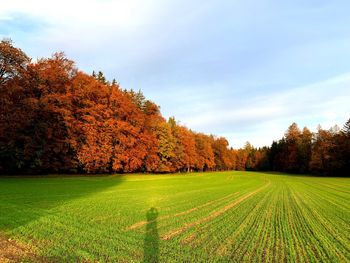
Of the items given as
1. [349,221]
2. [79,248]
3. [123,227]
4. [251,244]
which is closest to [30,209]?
[123,227]

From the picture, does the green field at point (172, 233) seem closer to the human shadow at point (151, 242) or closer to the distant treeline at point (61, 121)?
the human shadow at point (151, 242)

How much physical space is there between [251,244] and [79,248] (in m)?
5.36

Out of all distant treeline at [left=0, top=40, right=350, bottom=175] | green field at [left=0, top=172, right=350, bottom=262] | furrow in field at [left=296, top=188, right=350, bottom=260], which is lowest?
furrow in field at [left=296, top=188, right=350, bottom=260]

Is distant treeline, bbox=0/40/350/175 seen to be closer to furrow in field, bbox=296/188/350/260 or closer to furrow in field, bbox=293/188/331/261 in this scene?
furrow in field, bbox=293/188/331/261

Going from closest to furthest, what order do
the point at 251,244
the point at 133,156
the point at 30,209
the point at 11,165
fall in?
1. the point at 251,244
2. the point at 30,209
3. the point at 11,165
4. the point at 133,156

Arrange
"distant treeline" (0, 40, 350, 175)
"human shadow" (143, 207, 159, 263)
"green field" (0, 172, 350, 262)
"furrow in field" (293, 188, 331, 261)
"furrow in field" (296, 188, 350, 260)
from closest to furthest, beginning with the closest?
"human shadow" (143, 207, 159, 263) < "green field" (0, 172, 350, 262) < "furrow in field" (293, 188, 331, 261) < "furrow in field" (296, 188, 350, 260) < "distant treeline" (0, 40, 350, 175)

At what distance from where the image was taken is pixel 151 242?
8.71 meters

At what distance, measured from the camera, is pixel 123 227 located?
34.8ft

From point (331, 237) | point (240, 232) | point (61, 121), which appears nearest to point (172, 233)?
point (240, 232)

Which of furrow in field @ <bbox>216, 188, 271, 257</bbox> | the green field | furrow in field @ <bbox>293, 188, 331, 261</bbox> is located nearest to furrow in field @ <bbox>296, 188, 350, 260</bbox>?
the green field

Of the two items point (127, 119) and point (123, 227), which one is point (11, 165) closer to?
point (127, 119)

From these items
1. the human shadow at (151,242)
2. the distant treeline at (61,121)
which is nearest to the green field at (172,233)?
the human shadow at (151,242)

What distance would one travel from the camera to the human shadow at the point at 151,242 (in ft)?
24.0

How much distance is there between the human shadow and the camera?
731cm
